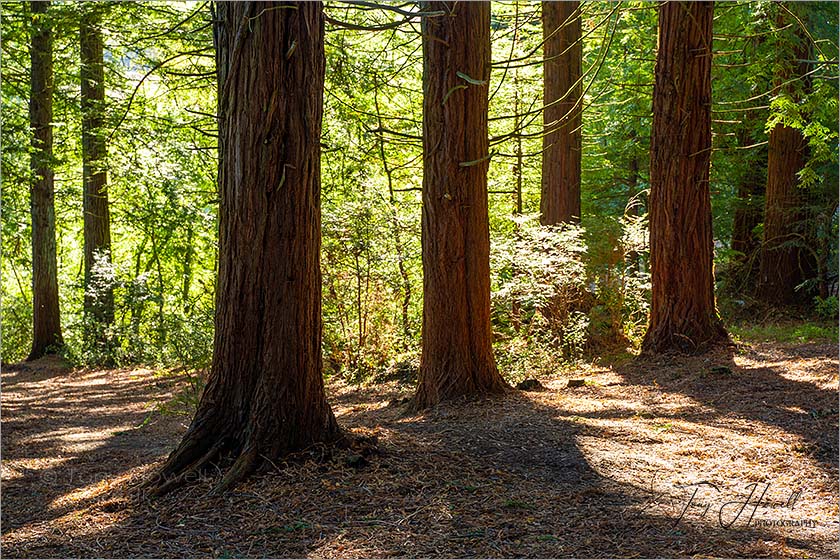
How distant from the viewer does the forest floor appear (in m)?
4.04

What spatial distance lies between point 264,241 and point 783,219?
11.4m

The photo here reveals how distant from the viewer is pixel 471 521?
13.9 feet

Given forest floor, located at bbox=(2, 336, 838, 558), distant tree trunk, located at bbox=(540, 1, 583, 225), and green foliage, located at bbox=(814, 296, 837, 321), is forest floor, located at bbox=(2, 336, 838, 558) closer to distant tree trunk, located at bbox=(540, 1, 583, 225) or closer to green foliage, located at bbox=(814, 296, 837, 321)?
distant tree trunk, located at bbox=(540, 1, 583, 225)

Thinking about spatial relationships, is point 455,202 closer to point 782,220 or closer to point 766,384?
point 766,384

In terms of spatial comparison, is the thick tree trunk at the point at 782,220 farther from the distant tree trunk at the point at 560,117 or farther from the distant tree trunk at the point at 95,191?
the distant tree trunk at the point at 95,191

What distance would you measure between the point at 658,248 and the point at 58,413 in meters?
7.67

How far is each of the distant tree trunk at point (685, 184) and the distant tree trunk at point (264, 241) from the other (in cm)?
575

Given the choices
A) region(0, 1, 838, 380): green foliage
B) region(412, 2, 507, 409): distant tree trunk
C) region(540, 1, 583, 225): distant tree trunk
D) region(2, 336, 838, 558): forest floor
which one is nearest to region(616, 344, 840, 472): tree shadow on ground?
region(2, 336, 838, 558): forest floor

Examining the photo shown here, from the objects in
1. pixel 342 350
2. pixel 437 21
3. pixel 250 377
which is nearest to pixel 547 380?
pixel 342 350

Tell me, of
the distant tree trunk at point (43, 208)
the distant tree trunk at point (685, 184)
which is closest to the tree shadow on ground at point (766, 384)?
the distant tree trunk at point (685, 184)

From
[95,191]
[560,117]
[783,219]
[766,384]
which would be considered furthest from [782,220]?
[95,191]

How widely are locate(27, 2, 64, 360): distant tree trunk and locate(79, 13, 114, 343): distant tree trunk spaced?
0.61 metres

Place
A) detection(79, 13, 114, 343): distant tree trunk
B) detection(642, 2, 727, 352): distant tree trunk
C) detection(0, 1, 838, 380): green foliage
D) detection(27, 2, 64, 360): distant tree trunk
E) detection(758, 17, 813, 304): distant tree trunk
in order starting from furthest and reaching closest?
detection(79, 13, 114, 343): distant tree trunk → detection(27, 2, 64, 360): distant tree trunk → detection(758, 17, 813, 304): distant tree trunk → detection(0, 1, 838, 380): green foliage → detection(642, 2, 727, 352): distant tree trunk

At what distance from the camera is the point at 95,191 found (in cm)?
1528
